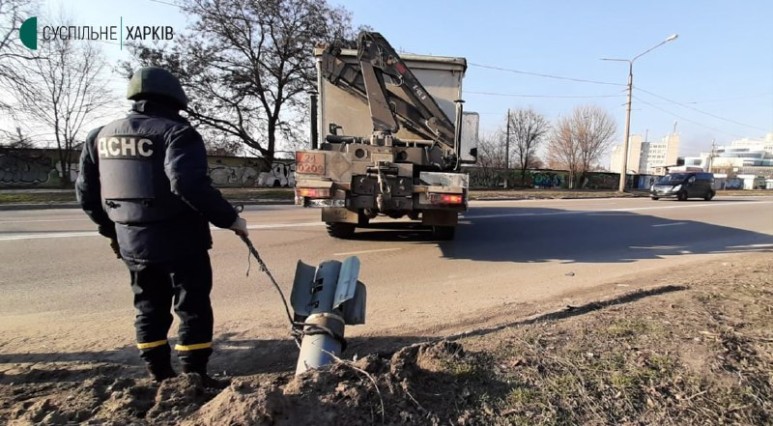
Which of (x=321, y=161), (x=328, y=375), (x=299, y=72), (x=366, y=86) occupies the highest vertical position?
(x=299, y=72)

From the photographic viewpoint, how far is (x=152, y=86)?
246 cm

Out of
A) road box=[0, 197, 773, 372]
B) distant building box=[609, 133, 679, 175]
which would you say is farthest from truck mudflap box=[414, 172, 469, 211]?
distant building box=[609, 133, 679, 175]

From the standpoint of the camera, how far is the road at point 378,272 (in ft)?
12.5

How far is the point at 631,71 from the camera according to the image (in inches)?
1139

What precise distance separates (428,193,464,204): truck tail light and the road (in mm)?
911

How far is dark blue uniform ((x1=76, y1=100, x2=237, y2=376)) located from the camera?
7.71ft

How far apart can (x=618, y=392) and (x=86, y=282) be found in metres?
5.46

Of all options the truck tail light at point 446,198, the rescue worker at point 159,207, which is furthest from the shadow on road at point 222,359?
the truck tail light at point 446,198

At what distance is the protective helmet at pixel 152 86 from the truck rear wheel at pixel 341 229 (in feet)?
18.2

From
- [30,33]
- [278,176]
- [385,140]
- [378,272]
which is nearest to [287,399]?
[378,272]

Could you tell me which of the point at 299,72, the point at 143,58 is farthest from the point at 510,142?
the point at 143,58

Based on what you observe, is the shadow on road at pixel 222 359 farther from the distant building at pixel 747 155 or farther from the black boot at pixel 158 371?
the distant building at pixel 747 155

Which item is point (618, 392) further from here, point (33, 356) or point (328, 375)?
point (33, 356)

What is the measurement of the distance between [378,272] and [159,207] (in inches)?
147
